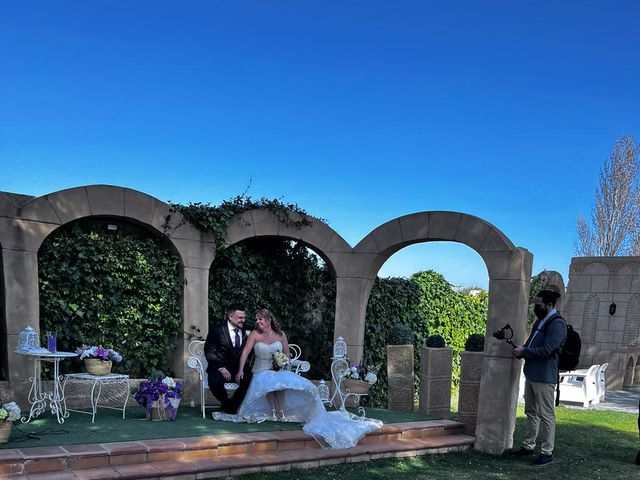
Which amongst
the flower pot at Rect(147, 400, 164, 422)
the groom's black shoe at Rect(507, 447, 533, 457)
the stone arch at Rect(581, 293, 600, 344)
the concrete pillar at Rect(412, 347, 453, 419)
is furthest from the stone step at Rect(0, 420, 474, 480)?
the stone arch at Rect(581, 293, 600, 344)

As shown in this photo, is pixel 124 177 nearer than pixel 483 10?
Yes

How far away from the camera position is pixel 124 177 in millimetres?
8062

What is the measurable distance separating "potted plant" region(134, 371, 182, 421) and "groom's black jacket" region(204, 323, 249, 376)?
62cm

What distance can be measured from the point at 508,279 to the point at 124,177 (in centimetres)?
531

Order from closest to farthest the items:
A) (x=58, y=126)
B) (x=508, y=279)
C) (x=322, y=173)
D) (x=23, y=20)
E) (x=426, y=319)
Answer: (x=508, y=279)
(x=23, y=20)
(x=58, y=126)
(x=426, y=319)
(x=322, y=173)

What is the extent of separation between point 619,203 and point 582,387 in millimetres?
18534

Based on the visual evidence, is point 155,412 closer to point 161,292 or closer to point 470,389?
point 161,292

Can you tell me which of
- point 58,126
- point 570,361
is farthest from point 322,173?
point 570,361

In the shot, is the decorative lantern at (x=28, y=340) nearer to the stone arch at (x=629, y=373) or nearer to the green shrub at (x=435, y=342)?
the green shrub at (x=435, y=342)

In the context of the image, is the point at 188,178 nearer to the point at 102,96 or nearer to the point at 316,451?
the point at 102,96

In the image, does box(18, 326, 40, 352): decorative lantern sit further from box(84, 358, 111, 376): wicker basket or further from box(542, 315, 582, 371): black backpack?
box(542, 315, 582, 371): black backpack

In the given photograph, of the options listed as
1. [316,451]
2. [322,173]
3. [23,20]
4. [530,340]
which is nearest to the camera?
[316,451]

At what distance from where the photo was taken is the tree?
26172 millimetres

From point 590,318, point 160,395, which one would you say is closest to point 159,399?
point 160,395
